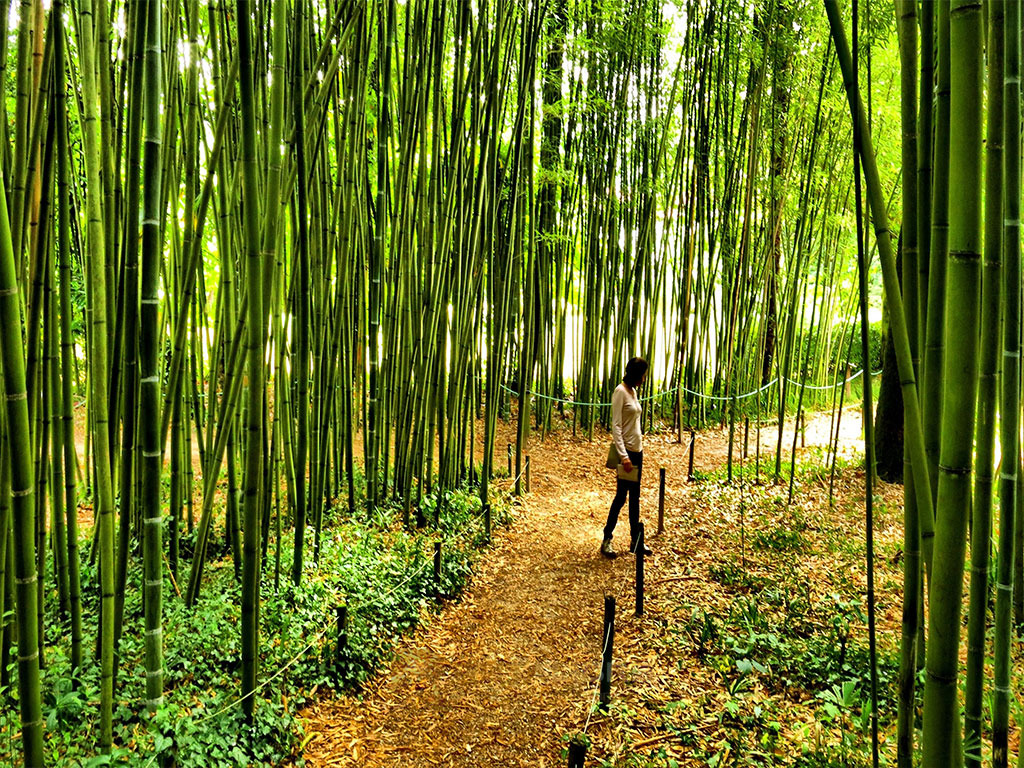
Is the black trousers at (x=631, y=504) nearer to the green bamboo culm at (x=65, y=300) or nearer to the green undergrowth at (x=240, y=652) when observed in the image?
the green undergrowth at (x=240, y=652)

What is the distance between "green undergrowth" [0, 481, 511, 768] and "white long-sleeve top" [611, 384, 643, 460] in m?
1.05

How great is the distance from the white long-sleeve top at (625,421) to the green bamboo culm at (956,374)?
2.70 metres

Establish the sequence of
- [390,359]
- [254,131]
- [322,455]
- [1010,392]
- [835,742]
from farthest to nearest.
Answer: [390,359], [322,455], [835,742], [254,131], [1010,392]

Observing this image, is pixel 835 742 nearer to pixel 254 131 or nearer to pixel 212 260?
pixel 254 131

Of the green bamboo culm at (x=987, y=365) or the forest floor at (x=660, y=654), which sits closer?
the green bamboo culm at (x=987, y=365)

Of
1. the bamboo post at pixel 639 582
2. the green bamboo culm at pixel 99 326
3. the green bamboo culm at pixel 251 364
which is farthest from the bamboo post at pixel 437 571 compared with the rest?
the green bamboo culm at pixel 99 326

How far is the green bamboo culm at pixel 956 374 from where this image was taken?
698 mm

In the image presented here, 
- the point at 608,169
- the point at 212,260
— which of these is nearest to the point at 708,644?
the point at 608,169

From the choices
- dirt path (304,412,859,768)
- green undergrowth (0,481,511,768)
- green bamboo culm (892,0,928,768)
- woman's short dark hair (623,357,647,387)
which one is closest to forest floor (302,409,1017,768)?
dirt path (304,412,859,768)

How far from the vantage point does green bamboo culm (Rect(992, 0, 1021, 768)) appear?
2.61 feet

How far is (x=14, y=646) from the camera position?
5.87 feet

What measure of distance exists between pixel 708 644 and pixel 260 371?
1955 millimetres

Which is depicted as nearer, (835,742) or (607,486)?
(835,742)

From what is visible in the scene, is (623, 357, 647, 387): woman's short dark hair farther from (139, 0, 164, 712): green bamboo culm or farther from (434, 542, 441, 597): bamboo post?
(139, 0, 164, 712): green bamboo culm
